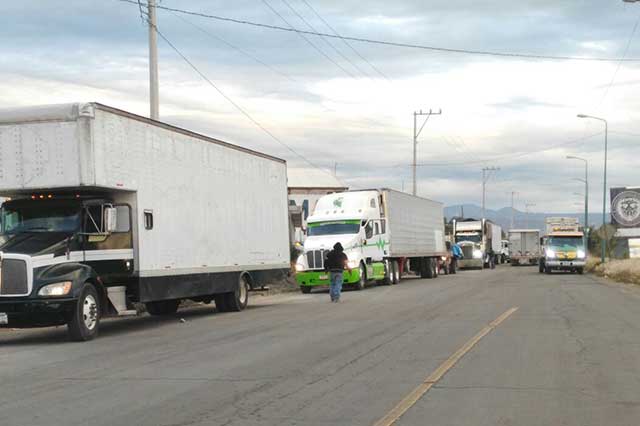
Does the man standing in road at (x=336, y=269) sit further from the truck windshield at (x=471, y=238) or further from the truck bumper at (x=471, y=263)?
the truck windshield at (x=471, y=238)

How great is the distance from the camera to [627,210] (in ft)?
226

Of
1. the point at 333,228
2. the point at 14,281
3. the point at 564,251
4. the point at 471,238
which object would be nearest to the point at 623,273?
the point at 564,251

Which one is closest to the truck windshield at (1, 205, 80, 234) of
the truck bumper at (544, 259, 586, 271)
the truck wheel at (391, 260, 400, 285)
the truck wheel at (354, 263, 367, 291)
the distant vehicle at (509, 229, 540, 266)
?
the truck wheel at (354, 263, 367, 291)

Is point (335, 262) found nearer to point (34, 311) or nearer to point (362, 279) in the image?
Answer: point (362, 279)

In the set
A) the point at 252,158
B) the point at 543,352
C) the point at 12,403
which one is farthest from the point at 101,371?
the point at 252,158

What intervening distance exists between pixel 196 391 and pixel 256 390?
63cm

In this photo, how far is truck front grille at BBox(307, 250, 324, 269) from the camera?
3117 centimetres

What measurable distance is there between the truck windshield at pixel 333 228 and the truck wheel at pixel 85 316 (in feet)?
60.7

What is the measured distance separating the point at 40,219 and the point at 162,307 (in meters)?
6.13

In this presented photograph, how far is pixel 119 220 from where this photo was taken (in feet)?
51.8

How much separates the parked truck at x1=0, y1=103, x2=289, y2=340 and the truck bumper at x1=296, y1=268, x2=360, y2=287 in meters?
11.6

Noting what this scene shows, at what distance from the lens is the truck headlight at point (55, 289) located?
13875mm

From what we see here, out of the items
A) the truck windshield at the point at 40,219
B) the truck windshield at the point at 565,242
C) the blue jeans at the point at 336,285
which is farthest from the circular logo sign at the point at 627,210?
the truck windshield at the point at 40,219

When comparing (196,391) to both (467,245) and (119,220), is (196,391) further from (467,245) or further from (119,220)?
(467,245)
